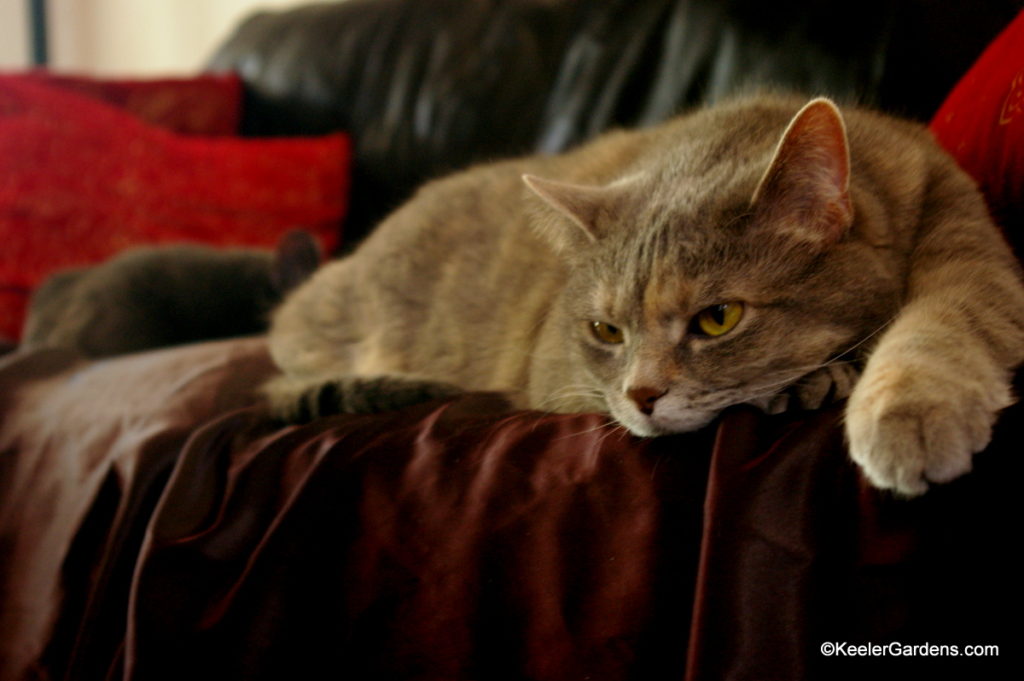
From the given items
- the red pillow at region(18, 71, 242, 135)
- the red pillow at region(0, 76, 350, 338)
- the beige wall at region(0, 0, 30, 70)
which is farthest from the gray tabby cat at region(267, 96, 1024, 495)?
the beige wall at region(0, 0, 30, 70)

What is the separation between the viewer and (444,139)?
7.61 feet

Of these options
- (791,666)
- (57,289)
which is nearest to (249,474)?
(791,666)

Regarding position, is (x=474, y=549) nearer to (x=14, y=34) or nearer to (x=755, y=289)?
(x=755, y=289)

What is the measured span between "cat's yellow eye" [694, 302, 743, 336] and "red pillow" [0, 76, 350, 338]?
166cm

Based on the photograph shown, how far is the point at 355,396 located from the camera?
1224mm

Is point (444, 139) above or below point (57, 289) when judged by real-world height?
above

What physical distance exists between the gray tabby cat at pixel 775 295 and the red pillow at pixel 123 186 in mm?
1150

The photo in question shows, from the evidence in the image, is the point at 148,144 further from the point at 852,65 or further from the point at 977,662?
the point at 977,662

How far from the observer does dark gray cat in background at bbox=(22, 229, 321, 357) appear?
72.4 inches

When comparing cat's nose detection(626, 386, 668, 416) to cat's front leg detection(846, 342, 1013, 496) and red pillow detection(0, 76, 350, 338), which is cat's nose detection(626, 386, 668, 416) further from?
red pillow detection(0, 76, 350, 338)

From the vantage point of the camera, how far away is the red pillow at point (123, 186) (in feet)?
6.98

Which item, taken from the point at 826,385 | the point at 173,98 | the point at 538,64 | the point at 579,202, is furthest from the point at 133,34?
the point at 826,385

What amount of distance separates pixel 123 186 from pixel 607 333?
1.67 metres

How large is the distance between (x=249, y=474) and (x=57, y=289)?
1.15 meters
